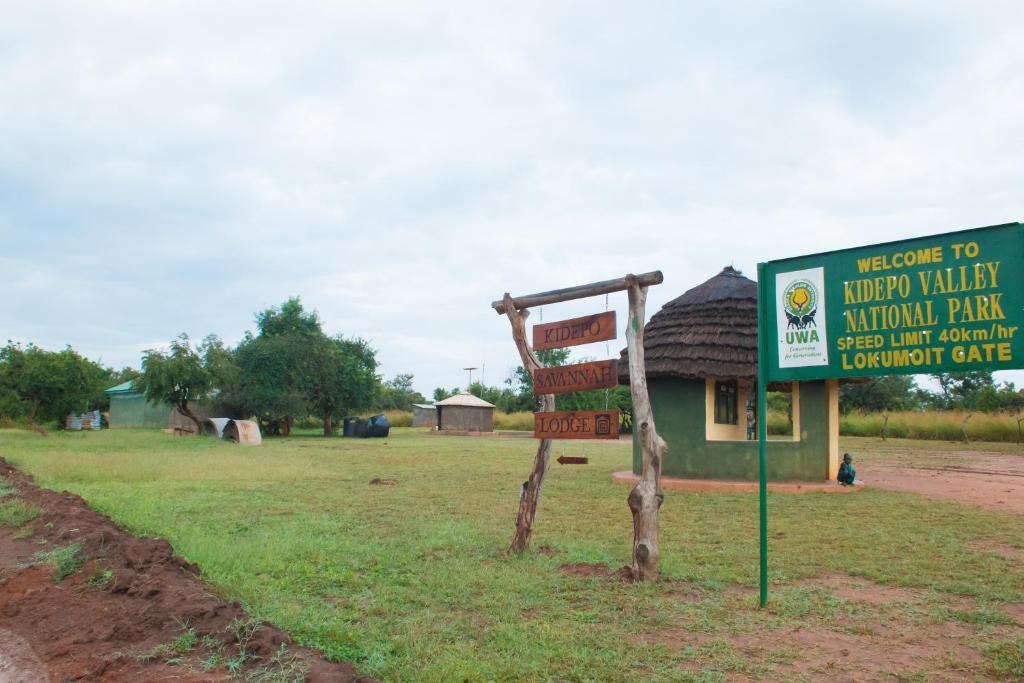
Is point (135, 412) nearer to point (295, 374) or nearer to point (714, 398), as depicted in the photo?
point (295, 374)

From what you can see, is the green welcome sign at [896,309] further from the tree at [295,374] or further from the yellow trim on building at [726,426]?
the tree at [295,374]

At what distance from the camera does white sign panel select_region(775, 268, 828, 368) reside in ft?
18.7

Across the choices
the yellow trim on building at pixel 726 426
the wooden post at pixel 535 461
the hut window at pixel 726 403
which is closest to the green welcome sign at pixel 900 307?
the wooden post at pixel 535 461

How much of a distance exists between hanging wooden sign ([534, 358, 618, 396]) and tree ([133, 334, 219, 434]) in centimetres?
2679

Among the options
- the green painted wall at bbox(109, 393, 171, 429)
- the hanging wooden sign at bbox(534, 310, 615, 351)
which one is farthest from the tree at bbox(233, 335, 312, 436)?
the hanging wooden sign at bbox(534, 310, 615, 351)

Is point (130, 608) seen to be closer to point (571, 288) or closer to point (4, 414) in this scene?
point (571, 288)

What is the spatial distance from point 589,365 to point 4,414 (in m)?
27.1

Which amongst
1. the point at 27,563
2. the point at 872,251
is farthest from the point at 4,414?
the point at 872,251

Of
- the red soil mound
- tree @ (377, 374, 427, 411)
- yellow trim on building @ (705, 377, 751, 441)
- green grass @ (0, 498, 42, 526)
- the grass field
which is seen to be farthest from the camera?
tree @ (377, 374, 427, 411)

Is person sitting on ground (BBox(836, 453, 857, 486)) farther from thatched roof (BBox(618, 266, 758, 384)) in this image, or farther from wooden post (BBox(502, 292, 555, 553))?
wooden post (BBox(502, 292, 555, 553))

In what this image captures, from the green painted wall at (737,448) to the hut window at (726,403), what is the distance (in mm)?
1178

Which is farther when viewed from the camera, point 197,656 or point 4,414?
point 4,414

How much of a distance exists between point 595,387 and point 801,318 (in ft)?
6.81

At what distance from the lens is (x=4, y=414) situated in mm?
26688
